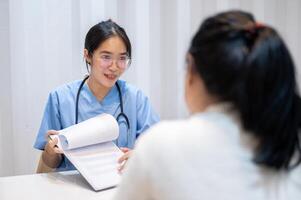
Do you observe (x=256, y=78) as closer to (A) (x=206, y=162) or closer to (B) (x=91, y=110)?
(A) (x=206, y=162)

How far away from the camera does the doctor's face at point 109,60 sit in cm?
150

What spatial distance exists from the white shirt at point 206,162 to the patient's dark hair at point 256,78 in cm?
2

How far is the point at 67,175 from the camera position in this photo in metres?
1.36

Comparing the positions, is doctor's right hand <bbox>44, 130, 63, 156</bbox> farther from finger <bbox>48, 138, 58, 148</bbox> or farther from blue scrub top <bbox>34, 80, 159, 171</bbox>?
blue scrub top <bbox>34, 80, 159, 171</bbox>

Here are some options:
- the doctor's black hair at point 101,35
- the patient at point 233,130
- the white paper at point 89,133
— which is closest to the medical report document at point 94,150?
the white paper at point 89,133

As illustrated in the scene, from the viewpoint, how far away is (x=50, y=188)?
1220 mm

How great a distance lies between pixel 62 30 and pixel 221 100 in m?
1.50

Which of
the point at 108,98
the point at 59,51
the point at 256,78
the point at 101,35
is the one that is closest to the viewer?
the point at 256,78

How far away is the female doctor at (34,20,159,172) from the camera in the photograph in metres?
1.51

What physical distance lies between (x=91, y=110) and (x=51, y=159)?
0.92 ft

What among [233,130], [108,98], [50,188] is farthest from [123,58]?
[233,130]

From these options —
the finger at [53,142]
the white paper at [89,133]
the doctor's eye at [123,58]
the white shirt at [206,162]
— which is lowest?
the finger at [53,142]

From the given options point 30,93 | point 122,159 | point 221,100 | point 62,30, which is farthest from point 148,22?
point 221,100

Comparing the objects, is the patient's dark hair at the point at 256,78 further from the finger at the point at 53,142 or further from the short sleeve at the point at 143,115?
the short sleeve at the point at 143,115
